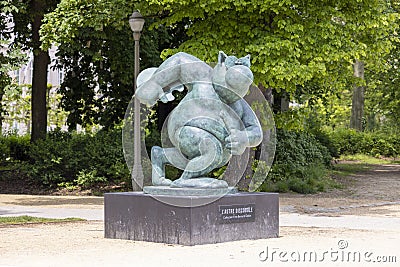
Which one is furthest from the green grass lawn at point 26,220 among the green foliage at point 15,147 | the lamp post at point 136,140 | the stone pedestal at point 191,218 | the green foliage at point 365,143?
the green foliage at point 365,143

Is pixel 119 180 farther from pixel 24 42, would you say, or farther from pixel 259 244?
pixel 259 244

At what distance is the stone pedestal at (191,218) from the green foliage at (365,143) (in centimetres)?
3293

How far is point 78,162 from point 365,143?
23.2 meters

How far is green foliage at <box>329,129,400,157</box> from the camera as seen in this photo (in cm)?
4453

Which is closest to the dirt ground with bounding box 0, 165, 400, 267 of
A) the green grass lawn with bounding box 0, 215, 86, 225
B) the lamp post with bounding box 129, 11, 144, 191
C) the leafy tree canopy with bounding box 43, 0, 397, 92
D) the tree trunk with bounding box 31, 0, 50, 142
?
the green grass lawn with bounding box 0, 215, 86, 225

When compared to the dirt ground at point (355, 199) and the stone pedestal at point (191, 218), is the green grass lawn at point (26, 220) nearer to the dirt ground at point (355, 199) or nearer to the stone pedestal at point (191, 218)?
the stone pedestal at point (191, 218)

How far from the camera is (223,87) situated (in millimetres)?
11805

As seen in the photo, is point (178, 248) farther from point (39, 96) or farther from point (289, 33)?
point (39, 96)

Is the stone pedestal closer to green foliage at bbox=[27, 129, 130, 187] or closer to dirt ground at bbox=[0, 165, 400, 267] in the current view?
dirt ground at bbox=[0, 165, 400, 267]

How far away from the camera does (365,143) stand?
4453cm

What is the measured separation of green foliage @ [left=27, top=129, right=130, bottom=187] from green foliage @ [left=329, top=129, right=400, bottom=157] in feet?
70.6

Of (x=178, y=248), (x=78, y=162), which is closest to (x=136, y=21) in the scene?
(x=78, y=162)

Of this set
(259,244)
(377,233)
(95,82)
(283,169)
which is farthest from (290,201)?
(95,82)

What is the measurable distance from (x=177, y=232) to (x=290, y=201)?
10055mm
